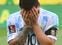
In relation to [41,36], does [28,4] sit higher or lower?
higher

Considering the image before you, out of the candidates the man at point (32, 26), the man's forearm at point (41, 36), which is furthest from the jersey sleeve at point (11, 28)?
the man's forearm at point (41, 36)

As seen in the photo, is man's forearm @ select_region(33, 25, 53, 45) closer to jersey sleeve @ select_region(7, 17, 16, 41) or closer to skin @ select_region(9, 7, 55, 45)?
skin @ select_region(9, 7, 55, 45)

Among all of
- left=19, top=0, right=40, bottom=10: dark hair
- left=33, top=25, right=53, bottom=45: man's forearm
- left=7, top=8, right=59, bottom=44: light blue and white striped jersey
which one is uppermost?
left=19, top=0, right=40, bottom=10: dark hair

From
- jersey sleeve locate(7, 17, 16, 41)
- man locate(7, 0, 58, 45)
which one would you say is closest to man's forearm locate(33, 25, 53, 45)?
man locate(7, 0, 58, 45)

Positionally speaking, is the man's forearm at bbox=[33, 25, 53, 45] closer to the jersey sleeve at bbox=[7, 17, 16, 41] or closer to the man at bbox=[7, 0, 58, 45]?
the man at bbox=[7, 0, 58, 45]

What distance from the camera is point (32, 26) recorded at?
3.78 ft

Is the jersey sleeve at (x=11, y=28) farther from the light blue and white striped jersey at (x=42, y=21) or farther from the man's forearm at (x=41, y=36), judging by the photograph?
the man's forearm at (x=41, y=36)

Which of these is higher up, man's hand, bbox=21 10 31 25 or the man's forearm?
man's hand, bbox=21 10 31 25

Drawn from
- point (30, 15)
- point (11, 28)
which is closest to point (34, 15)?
point (30, 15)

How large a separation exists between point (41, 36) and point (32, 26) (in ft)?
0.20

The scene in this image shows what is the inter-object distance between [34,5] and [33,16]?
0.05m

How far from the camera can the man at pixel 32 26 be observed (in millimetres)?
1134

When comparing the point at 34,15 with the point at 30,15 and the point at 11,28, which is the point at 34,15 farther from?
the point at 11,28

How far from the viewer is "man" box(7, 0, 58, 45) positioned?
1.13 metres
